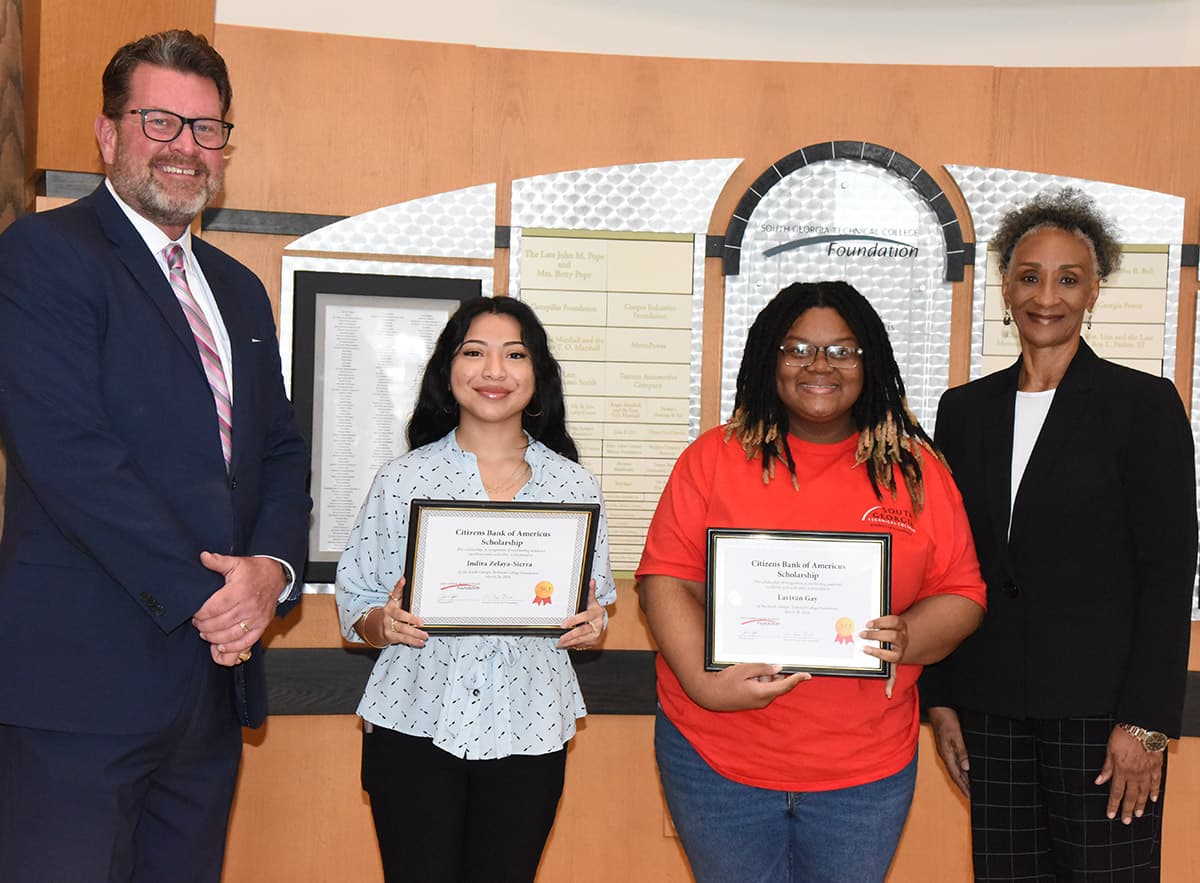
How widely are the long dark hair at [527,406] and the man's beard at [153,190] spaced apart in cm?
68

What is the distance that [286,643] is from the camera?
3.50 metres

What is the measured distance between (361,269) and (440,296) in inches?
10.6

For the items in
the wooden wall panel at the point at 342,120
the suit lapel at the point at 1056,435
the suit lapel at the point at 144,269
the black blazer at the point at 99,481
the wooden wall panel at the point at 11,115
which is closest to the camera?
the black blazer at the point at 99,481

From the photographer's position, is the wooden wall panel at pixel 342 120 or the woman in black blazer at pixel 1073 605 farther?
the wooden wall panel at pixel 342 120

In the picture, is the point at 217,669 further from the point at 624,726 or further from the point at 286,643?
the point at 624,726

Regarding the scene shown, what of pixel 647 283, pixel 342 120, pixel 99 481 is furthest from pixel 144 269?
pixel 647 283

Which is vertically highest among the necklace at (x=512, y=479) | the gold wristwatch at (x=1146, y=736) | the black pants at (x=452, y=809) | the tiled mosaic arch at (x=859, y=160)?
the tiled mosaic arch at (x=859, y=160)

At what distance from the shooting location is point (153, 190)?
2.28 metres

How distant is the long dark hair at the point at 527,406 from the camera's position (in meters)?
2.68

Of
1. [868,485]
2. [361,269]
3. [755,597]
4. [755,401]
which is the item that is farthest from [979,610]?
[361,269]

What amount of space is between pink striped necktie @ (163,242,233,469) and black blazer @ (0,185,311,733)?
0.25 ft

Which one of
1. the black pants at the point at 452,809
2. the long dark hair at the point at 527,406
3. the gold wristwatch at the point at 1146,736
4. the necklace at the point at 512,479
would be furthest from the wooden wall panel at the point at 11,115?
the gold wristwatch at the point at 1146,736

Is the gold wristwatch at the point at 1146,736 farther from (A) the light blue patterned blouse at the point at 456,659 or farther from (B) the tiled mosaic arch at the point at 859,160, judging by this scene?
(B) the tiled mosaic arch at the point at 859,160

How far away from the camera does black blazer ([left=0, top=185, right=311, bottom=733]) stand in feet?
6.77
